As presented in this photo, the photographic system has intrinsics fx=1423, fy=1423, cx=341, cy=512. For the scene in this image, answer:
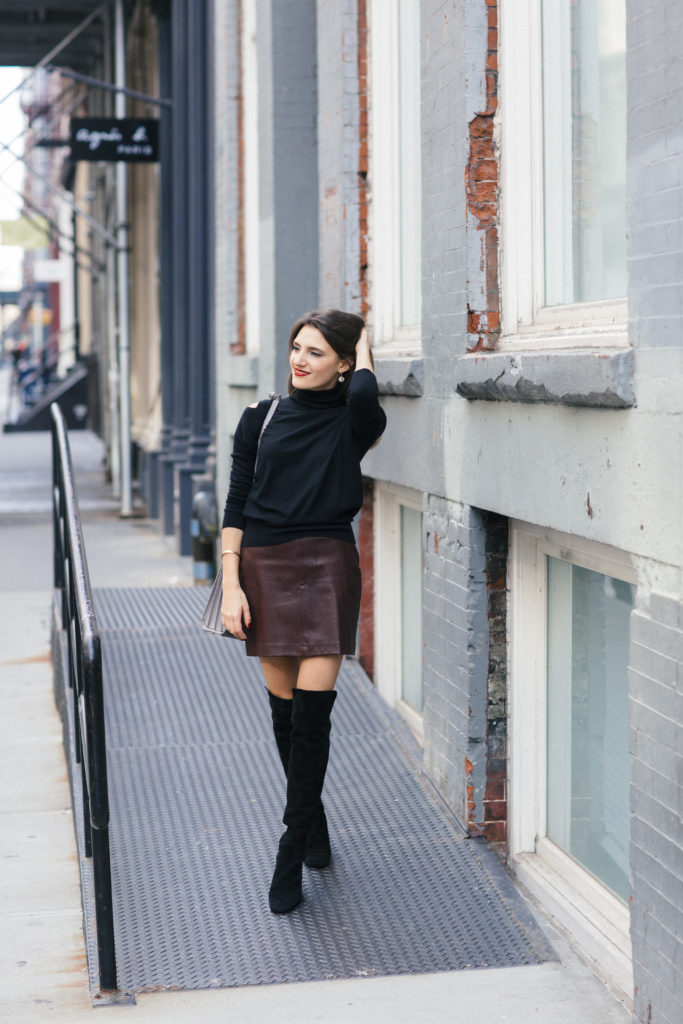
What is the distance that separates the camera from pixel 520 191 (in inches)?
171

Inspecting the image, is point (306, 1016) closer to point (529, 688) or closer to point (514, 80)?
point (529, 688)

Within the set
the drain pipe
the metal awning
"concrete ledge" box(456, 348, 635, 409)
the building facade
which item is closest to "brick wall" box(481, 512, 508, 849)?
the building facade

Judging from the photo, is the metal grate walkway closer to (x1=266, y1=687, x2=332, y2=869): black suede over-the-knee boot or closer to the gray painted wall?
(x1=266, y1=687, x2=332, y2=869): black suede over-the-knee boot

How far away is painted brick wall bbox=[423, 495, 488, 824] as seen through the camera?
14.9ft

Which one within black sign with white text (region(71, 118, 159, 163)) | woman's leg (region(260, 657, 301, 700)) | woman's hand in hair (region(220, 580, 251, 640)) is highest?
black sign with white text (region(71, 118, 159, 163))

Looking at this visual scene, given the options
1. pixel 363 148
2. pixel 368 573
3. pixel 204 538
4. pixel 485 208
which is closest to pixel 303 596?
pixel 485 208

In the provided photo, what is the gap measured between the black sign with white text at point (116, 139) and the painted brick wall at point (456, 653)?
9.93 m

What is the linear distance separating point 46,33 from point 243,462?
55.8ft

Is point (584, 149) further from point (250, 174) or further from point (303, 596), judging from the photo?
point (250, 174)

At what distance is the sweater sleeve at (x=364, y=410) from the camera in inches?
159

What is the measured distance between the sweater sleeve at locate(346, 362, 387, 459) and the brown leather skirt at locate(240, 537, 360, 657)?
0.31 m

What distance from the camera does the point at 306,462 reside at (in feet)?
13.4

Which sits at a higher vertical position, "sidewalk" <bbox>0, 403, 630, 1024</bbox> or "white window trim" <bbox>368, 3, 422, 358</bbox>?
"white window trim" <bbox>368, 3, 422, 358</bbox>

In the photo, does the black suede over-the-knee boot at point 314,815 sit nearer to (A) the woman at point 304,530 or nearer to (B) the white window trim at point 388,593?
(A) the woman at point 304,530
